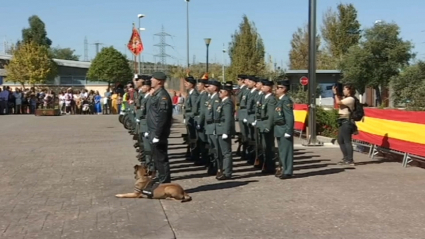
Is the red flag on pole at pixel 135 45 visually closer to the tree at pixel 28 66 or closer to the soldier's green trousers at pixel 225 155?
the soldier's green trousers at pixel 225 155

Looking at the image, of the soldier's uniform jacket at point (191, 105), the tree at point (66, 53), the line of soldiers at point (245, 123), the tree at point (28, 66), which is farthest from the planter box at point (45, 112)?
the tree at point (66, 53)

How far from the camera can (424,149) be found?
12.8 meters

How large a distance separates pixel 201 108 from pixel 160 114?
118 inches

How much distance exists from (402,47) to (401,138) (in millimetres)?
33577

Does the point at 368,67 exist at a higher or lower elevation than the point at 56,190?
higher

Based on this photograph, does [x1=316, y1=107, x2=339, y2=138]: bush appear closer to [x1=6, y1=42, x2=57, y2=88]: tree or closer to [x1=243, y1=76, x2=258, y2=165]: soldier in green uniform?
[x1=243, y1=76, x2=258, y2=165]: soldier in green uniform

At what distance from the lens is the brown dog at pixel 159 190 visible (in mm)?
9406

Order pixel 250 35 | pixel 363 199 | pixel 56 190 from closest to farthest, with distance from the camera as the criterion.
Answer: pixel 363 199 → pixel 56 190 → pixel 250 35

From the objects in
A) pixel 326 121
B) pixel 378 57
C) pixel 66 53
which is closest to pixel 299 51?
pixel 378 57

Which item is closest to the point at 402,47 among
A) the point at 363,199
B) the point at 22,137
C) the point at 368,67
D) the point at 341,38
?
the point at 368,67

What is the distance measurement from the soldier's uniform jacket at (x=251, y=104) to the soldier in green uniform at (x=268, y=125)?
3.18ft

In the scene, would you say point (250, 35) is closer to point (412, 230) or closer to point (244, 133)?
point (244, 133)

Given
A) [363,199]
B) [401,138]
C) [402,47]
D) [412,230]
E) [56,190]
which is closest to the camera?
[412,230]

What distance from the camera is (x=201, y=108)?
12.5 meters
